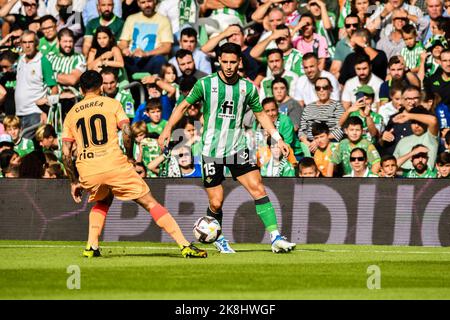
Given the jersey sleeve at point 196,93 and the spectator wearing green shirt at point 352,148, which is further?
the spectator wearing green shirt at point 352,148

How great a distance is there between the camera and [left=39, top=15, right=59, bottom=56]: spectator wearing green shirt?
21.6 meters

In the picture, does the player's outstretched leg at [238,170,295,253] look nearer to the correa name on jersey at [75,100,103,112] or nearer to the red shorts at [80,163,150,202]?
the red shorts at [80,163,150,202]

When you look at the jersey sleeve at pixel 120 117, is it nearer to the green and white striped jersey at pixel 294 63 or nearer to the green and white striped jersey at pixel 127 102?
the green and white striped jersey at pixel 127 102

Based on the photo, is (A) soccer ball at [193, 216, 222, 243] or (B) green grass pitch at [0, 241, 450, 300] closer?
(B) green grass pitch at [0, 241, 450, 300]

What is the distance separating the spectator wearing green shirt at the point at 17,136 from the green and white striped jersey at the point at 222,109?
706 centimetres

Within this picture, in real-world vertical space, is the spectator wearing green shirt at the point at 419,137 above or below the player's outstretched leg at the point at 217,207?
above

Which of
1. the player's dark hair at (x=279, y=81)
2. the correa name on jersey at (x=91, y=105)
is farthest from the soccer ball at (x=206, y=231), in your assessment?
the player's dark hair at (x=279, y=81)

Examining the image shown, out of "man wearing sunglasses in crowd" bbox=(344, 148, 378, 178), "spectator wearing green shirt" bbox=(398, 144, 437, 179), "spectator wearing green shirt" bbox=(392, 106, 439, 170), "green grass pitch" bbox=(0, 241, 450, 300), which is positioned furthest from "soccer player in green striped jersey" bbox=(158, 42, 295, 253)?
"spectator wearing green shirt" bbox=(392, 106, 439, 170)

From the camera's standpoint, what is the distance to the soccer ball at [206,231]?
45.2 ft

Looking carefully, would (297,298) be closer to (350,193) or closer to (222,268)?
(222,268)

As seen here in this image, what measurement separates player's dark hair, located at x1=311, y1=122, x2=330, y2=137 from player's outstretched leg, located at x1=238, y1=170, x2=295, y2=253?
4064mm

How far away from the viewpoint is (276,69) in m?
19.7

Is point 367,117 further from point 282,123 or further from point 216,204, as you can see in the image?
point 216,204

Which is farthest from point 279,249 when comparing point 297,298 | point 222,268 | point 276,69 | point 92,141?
point 276,69
